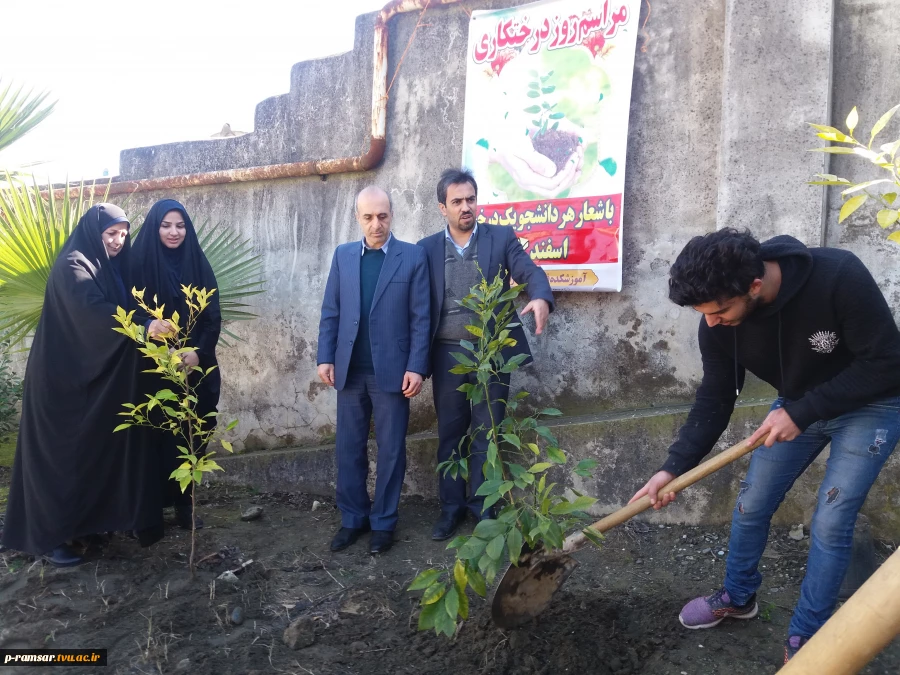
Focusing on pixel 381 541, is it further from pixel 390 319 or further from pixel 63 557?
pixel 63 557

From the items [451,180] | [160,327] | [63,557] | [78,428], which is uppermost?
[451,180]

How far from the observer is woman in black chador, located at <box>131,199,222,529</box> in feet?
A: 12.0

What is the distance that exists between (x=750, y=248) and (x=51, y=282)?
3122 millimetres

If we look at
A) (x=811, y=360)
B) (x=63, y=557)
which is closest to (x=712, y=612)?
(x=811, y=360)

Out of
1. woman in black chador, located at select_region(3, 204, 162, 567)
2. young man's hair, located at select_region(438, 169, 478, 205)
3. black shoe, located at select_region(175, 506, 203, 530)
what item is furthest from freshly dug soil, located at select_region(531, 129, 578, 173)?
black shoe, located at select_region(175, 506, 203, 530)

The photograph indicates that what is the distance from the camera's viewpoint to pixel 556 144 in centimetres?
405

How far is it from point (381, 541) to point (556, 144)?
242 centimetres

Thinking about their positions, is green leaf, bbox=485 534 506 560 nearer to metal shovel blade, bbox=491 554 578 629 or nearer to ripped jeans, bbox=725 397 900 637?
metal shovel blade, bbox=491 554 578 629

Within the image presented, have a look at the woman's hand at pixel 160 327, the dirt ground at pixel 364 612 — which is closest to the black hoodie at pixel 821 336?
the dirt ground at pixel 364 612

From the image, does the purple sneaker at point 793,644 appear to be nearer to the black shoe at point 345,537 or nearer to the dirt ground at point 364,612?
the dirt ground at point 364,612

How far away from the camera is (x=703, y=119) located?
3697 millimetres

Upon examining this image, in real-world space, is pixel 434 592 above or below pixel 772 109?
below

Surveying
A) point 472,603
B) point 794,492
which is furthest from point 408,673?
point 794,492

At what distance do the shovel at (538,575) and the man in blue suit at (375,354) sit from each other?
119cm
